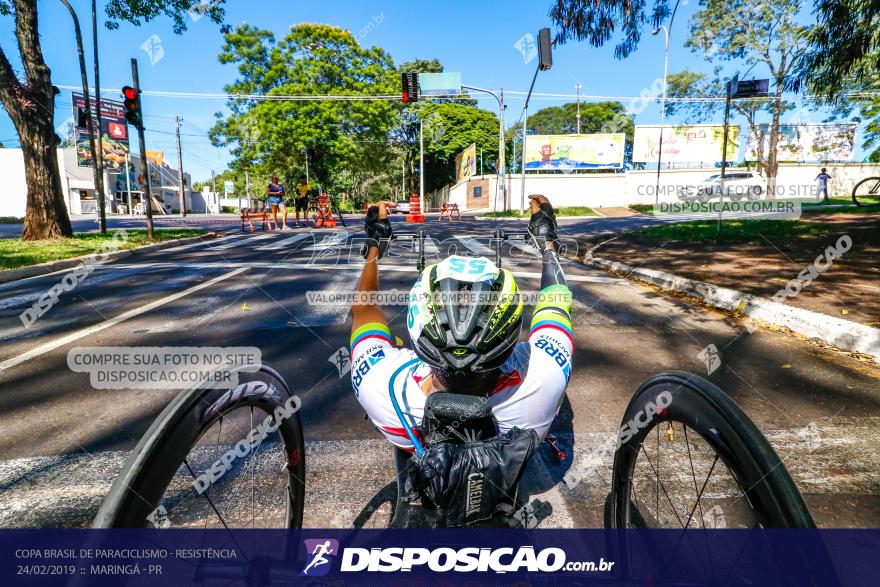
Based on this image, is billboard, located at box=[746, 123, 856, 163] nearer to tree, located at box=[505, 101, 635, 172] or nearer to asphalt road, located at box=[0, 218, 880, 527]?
A: tree, located at box=[505, 101, 635, 172]

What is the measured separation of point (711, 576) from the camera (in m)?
1.67

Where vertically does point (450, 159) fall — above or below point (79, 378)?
above

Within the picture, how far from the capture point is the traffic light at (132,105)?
12.0m

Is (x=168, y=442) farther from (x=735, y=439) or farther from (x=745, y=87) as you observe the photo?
(x=745, y=87)

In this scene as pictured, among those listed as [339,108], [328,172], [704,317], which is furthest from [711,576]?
[328,172]

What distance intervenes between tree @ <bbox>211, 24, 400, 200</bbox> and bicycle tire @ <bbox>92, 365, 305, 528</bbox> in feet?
117

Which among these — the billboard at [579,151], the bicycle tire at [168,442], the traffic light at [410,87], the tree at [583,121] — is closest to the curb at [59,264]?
the bicycle tire at [168,442]

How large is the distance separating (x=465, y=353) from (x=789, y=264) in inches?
338

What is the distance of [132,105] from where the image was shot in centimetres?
1216

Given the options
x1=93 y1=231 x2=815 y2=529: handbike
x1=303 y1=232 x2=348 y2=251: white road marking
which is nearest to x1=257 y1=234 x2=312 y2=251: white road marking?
x1=303 y1=232 x2=348 y2=251: white road marking

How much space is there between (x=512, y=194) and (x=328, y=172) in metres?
15.5

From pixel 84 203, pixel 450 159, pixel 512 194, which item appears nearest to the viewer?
pixel 512 194

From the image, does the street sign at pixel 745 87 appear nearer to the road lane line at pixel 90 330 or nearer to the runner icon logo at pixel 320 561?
the road lane line at pixel 90 330

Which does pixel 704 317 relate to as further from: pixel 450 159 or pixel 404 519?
pixel 450 159
